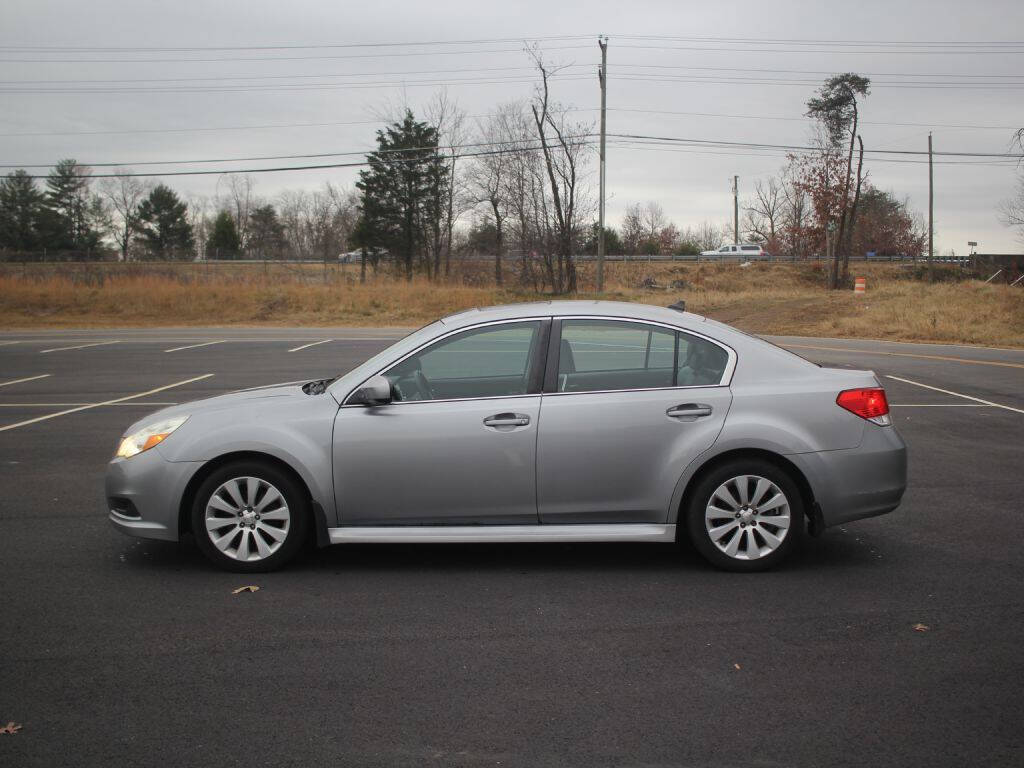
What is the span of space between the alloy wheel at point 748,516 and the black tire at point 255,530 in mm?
2373

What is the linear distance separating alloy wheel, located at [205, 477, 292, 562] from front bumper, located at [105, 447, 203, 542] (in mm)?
205

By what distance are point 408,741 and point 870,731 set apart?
174cm

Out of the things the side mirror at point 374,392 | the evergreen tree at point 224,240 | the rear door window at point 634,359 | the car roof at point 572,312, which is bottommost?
the side mirror at point 374,392

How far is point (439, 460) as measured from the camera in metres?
5.25

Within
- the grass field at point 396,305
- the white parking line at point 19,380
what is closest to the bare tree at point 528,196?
the grass field at point 396,305

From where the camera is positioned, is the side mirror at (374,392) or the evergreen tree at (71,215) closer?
the side mirror at (374,392)

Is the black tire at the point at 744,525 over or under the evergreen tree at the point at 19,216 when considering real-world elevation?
under

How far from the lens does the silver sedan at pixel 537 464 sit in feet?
17.3

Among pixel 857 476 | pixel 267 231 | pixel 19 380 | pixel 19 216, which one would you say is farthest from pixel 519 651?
pixel 267 231

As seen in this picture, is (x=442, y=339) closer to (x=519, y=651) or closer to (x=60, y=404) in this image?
(x=519, y=651)

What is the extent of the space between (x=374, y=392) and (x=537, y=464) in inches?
40.3

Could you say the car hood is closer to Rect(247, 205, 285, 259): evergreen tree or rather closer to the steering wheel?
the steering wheel

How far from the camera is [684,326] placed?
220 inches

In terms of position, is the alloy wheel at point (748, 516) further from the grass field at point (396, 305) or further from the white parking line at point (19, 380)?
the grass field at point (396, 305)
